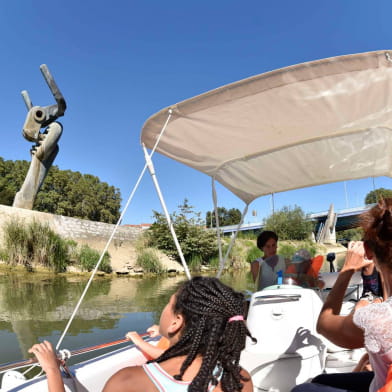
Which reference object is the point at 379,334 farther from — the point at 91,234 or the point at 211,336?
the point at 91,234

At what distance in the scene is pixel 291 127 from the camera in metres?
3.12

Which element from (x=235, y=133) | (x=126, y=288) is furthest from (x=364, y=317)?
(x=126, y=288)

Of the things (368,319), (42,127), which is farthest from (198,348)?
(42,127)

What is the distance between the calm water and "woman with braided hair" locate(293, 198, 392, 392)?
9.07ft

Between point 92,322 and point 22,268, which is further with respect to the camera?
point 22,268

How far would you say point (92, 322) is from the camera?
619cm

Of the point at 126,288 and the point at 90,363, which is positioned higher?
the point at 90,363

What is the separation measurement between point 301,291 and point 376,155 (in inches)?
90.8

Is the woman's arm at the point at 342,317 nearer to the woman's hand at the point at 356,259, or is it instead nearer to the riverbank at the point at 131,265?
the woman's hand at the point at 356,259

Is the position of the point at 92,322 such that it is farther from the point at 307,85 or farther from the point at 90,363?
the point at 307,85

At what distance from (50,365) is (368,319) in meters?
1.07

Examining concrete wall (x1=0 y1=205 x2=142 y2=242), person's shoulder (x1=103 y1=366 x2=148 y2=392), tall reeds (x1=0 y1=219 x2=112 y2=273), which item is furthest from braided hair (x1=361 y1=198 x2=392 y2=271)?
concrete wall (x1=0 y1=205 x2=142 y2=242)

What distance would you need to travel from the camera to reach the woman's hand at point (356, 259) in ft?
4.25

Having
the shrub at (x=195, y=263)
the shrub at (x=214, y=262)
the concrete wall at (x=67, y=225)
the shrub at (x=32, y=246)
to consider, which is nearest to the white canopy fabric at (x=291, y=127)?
the shrub at (x=32, y=246)
